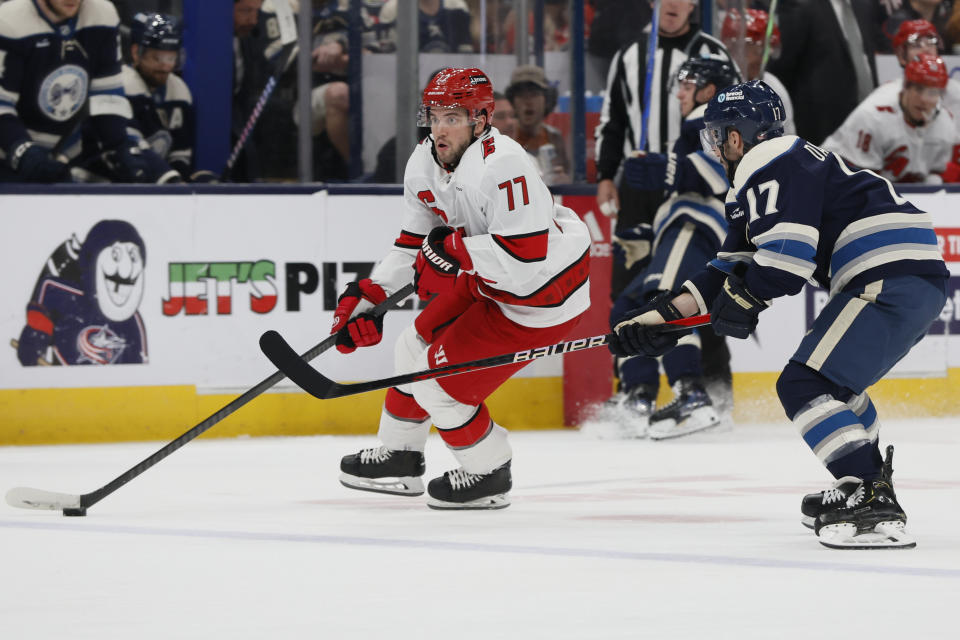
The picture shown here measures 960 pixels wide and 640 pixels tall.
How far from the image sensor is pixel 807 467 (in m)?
4.94

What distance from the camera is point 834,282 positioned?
3451 mm

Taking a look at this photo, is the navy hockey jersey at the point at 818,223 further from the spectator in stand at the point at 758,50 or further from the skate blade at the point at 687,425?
the spectator in stand at the point at 758,50

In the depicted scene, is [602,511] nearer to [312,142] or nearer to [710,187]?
[710,187]

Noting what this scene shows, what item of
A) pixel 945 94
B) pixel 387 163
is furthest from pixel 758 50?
pixel 387 163

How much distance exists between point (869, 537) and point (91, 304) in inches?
137

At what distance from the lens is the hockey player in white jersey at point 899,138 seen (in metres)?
6.80

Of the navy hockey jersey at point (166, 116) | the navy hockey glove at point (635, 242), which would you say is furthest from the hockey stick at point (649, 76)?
the navy hockey jersey at point (166, 116)

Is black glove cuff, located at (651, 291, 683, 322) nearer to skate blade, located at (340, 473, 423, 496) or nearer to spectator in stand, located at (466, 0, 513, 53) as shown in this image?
skate blade, located at (340, 473, 423, 496)

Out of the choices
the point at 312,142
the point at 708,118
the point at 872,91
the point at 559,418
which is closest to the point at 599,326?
the point at 559,418

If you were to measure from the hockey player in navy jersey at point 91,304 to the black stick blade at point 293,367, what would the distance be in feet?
6.70

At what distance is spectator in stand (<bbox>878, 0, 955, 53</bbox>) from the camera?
7.44 metres

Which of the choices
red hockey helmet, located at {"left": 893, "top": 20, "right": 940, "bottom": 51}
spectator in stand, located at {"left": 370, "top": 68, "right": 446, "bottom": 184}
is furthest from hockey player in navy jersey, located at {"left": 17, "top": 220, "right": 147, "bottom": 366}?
red hockey helmet, located at {"left": 893, "top": 20, "right": 940, "bottom": 51}

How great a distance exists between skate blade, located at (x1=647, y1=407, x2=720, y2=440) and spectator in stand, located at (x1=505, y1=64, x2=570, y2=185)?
4.01ft

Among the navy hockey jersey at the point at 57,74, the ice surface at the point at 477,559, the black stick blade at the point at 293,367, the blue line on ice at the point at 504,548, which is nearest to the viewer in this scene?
the ice surface at the point at 477,559
